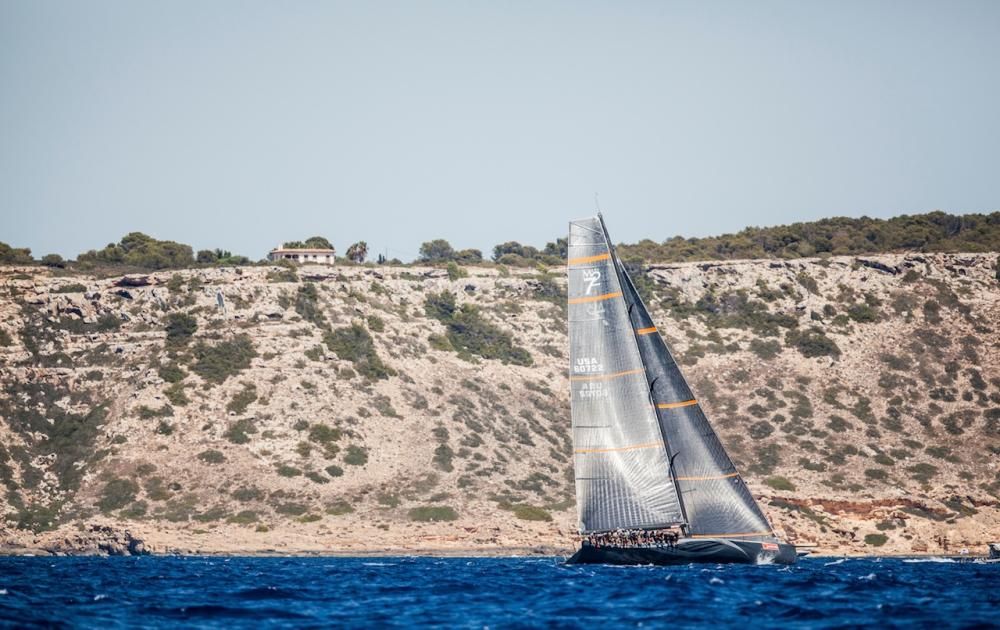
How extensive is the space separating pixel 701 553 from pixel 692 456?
12.5 ft

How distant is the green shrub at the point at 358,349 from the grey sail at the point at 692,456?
5284 centimetres

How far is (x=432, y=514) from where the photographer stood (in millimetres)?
81062

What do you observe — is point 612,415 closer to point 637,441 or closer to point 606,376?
point 637,441

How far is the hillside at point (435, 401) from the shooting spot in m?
79.8

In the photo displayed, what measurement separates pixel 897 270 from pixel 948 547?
144 feet

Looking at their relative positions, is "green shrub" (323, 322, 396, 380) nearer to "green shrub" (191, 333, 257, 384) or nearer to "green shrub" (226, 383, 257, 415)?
"green shrub" (191, 333, 257, 384)

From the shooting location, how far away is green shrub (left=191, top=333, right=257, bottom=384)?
94.4 meters

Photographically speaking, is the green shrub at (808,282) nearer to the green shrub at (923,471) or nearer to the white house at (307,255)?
the green shrub at (923,471)

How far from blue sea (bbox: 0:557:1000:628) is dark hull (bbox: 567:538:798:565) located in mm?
543

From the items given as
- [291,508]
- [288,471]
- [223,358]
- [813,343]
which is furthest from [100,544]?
[813,343]

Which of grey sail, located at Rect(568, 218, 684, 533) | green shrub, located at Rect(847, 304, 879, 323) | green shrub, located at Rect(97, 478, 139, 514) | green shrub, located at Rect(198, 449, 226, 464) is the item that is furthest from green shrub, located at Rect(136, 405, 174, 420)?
green shrub, located at Rect(847, 304, 879, 323)

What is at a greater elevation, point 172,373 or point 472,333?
point 472,333

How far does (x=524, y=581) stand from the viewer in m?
45.3

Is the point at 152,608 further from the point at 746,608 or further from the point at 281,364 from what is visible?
the point at 281,364
